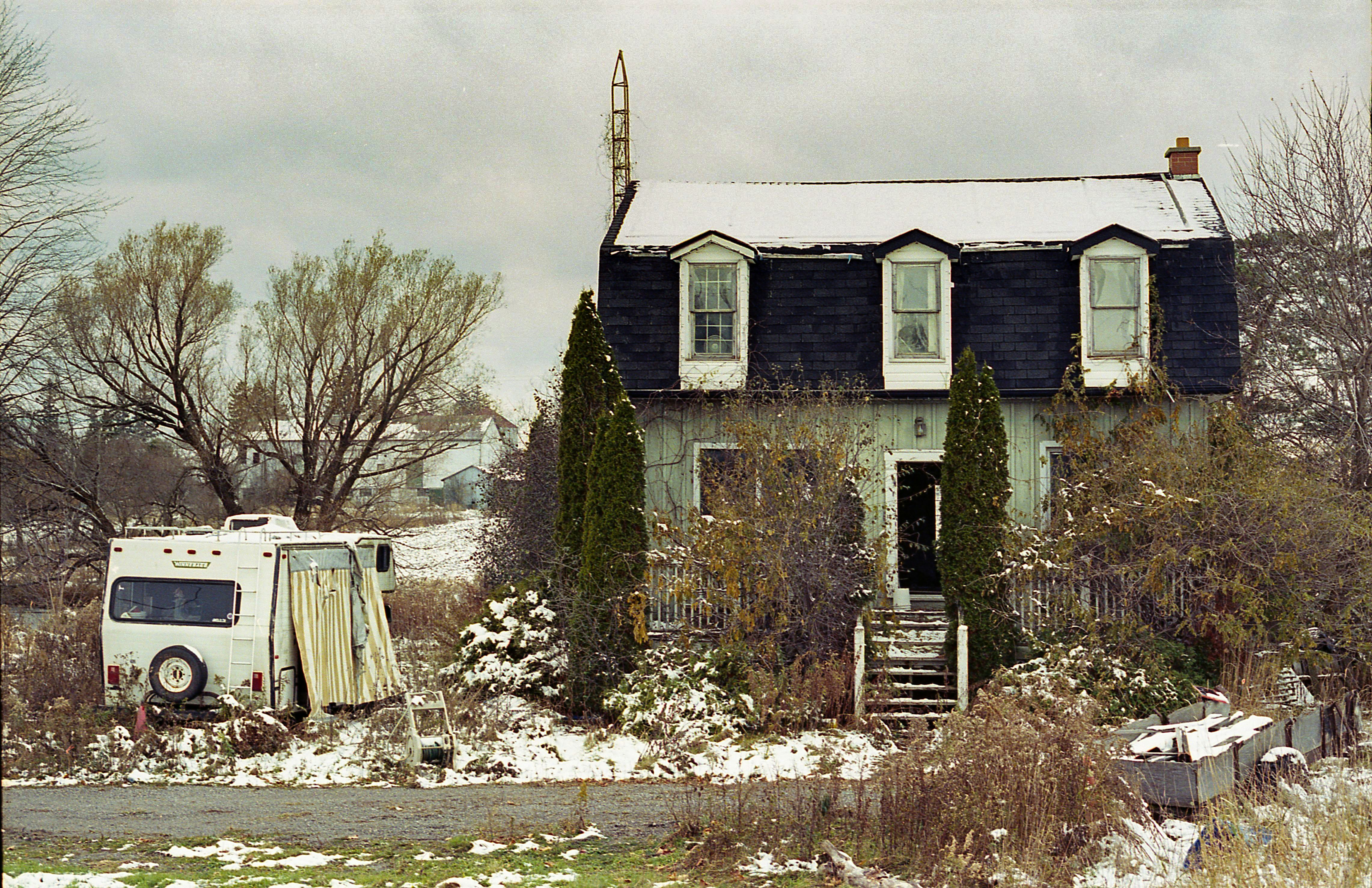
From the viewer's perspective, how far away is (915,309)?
696 inches

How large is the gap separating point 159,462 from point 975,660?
53.2ft

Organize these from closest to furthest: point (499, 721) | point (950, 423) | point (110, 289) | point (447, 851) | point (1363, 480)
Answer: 1. point (447, 851)
2. point (499, 721)
3. point (950, 423)
4. point (1363, 480)
5. point (110, 289)

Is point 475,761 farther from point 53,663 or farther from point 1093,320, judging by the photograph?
point 1093,320

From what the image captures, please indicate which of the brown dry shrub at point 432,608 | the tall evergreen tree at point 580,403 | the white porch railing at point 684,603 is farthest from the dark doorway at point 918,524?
the brown dry shrub at point 432,608

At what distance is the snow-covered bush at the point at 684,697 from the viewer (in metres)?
13.5

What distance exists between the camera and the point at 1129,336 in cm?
1723

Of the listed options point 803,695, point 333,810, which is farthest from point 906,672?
point 333,810

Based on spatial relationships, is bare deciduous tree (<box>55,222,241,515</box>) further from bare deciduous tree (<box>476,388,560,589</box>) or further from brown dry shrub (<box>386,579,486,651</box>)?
bare deciduous tree (<box>476,388,560,589</box>)

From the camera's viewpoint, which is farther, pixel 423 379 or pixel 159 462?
pixel 423 379

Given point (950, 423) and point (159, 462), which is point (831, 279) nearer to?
point (950, 423)

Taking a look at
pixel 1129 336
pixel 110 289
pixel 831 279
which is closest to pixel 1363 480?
pixel 1129 336

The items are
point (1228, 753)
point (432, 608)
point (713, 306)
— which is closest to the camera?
point (1228, 753)

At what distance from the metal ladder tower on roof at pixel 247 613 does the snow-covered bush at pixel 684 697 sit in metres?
4.31

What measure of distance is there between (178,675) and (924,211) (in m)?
13.7
